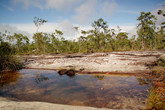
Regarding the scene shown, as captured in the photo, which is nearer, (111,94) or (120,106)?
(120,106)

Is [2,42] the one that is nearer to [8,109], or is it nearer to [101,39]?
[8,109]

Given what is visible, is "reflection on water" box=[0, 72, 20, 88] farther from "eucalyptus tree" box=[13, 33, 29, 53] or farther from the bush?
"eucalyptus tree" box=[13, 33, 29, 53]

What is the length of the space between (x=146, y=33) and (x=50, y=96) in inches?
1504

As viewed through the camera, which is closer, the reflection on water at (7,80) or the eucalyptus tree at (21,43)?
the reflection on water at (7,80)

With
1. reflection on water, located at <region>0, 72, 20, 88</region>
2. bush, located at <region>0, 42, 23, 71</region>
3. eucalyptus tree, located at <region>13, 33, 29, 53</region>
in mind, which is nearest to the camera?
reflection on water, located at <region>0, 72, 20, 88</region>

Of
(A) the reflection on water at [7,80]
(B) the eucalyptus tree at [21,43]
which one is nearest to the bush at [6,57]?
(A) the reflection on water at [7,80]

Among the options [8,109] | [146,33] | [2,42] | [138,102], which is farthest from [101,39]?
[8,109]

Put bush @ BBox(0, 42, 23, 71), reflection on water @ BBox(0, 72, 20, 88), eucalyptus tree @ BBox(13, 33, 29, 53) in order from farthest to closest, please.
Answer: eucalyptus tree @ BBox(13, 33, 29, 53) → bush @ BBox(0, 42, 23, 71) → reflection on water @ BBox(0, 72, 20, 88)

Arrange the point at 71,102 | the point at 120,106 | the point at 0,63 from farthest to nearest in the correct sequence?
the point at 0,63, the point at 71,102, the point at 120,106

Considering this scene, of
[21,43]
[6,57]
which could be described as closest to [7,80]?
[6,57]

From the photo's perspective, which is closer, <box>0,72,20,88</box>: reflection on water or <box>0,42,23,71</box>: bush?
<box>0,72,20,88</box>: reflection on water

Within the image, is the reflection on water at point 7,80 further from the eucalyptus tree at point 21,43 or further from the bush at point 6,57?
the eucalyptus tree at point 21,43

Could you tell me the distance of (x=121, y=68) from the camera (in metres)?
8.98

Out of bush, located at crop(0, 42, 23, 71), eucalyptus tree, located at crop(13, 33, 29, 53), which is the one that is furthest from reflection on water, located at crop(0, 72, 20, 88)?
eucalyptus tree, located at crop(13, 33, 29, 53)
